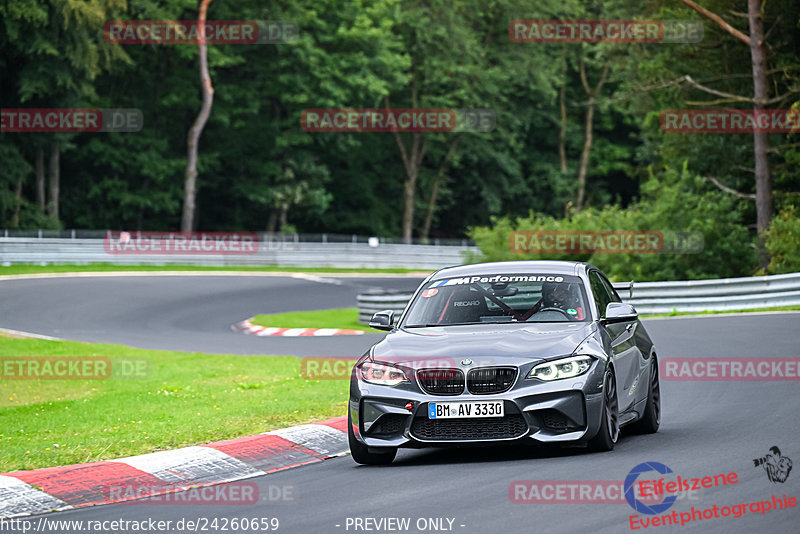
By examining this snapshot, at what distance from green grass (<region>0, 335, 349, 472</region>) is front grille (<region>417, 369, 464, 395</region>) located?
7.74 ft

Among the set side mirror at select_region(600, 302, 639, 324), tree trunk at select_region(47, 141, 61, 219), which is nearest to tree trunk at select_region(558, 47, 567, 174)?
→ tree trunk at select_region(47, 141, 61, 219)

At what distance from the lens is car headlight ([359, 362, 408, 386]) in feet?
29.5

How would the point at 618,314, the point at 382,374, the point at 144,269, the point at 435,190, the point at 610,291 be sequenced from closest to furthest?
the point at 382,374 → the point at 618,314 → the point at 610,291 → the point at 144,269 → the point at 435,190

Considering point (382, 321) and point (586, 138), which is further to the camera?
point (586, 138)

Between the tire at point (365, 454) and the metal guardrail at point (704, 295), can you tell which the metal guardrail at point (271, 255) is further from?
the tire at point (365, 454)

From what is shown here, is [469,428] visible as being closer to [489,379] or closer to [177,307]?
[489,379]

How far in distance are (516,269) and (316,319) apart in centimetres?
2060

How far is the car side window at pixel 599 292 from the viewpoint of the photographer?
33.6ft

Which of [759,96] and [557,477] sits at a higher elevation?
[759,96]

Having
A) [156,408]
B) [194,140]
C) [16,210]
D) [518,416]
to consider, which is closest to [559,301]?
[518,416]

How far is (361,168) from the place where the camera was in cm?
7050

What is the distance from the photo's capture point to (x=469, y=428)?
875 cm

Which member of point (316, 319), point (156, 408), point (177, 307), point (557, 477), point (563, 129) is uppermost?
point (563, 129)

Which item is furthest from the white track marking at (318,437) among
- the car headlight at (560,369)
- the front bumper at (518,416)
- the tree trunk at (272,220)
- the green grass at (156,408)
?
the tree trunk at (272,220)
